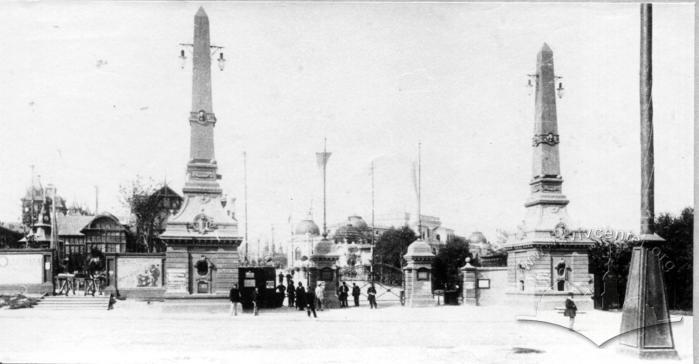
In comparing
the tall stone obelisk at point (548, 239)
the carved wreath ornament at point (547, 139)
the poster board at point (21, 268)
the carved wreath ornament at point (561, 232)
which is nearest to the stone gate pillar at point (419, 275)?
the tall stone obelisk at point (548, 239)

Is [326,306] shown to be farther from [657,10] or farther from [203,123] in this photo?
[657,10]

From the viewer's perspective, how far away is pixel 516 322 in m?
20.2

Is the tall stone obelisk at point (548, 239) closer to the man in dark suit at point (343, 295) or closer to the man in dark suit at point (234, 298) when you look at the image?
the man in dark suit at point (343, 295)

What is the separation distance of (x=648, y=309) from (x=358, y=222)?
257 feet

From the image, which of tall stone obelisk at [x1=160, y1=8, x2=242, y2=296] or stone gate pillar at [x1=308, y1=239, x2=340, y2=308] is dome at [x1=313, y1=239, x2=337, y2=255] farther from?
tall stone obelisk at [x1=160, y1=8, x2=242, y2=296]

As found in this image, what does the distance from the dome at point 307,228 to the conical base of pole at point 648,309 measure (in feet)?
228

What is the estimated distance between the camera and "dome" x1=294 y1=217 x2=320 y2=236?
8411cm

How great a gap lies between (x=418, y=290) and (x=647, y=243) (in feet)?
54.8

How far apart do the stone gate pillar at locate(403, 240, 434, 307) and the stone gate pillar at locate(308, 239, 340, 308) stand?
10.9 ft

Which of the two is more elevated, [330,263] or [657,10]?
[657,10]

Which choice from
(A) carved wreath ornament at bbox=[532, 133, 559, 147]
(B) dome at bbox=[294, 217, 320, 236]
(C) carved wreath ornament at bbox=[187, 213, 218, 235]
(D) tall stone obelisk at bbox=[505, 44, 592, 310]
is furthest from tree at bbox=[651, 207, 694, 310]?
(B) dome at bbox=[294, 217, 320, 236]

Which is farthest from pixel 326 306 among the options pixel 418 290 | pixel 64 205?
pixel 64 205

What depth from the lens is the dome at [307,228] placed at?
84.1 m

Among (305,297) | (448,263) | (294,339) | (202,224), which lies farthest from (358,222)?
(294,339)
